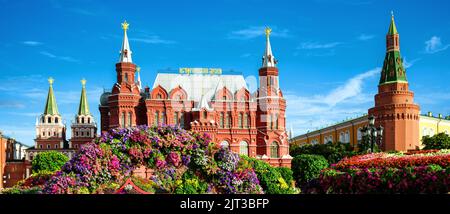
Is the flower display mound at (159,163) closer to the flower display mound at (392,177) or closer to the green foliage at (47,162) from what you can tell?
the flower display mound at (392,177)

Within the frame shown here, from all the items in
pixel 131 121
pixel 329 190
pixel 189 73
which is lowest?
pixel 329 190

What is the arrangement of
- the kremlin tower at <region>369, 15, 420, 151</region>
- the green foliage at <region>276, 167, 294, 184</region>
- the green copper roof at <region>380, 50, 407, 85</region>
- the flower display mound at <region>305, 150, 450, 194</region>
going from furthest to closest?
1. the green copper roof at <region>380, 50, 407, 85</region>
2. the kremlin tower at <region>369, 15, 420, 151</region>
3. the green foliage at <region>276, 167, 294, 184</region>
4. the flower display mound at <region>305, 150, 450, 194</region>

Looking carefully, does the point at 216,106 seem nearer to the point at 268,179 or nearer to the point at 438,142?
the point at 438,142

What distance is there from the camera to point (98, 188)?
14.2 metres

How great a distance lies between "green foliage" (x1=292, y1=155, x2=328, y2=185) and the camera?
48750 mm

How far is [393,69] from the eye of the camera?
6569 cm

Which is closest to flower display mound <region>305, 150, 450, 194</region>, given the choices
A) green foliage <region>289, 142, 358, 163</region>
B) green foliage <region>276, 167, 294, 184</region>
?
green foliage <region>276, 167, 294, 184</region>

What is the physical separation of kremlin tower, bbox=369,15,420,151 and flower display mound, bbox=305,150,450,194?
49.5 metres

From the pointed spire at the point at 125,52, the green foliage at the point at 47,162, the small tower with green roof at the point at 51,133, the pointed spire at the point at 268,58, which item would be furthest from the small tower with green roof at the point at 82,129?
the pointed spire at the point at 268,58

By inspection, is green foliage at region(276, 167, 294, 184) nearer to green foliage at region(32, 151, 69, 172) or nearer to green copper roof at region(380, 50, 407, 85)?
green copper roof at region(380, 50, 407, 85)

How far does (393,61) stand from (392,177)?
2101 inches

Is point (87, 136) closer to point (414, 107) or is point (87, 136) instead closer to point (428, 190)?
point (414, 107)

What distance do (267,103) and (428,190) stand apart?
46.1 metres
